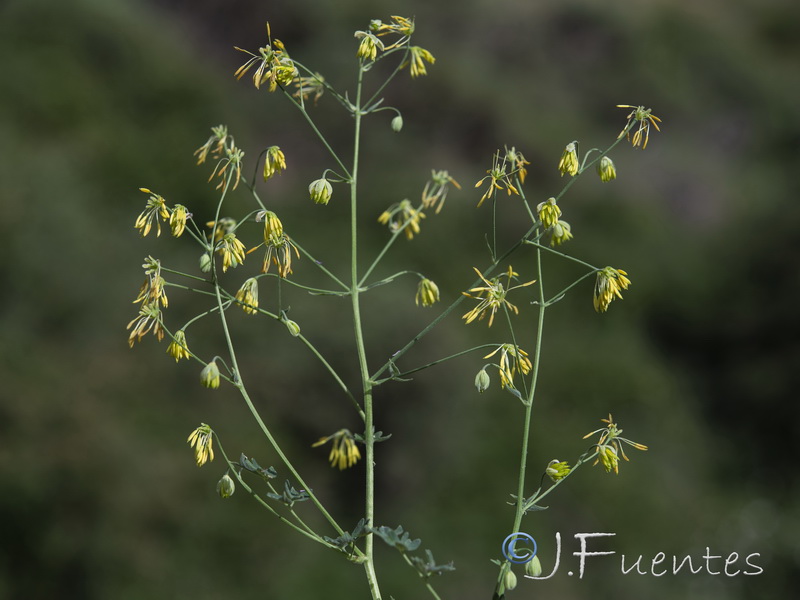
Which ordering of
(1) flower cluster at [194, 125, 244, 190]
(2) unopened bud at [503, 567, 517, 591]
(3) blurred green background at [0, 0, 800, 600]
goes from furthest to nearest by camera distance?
(3) blurred green background at [0, 0, 800, 600] → (1) flower cluster at [194, 125, 244, 190] → (2) unopened bud at [503, 567, 517, 591]

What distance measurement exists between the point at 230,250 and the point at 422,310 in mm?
8950

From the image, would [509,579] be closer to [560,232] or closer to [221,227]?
[560,232]

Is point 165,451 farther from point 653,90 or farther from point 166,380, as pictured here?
point 653,90

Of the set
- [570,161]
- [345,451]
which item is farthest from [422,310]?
[570,161]

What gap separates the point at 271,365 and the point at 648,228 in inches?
362

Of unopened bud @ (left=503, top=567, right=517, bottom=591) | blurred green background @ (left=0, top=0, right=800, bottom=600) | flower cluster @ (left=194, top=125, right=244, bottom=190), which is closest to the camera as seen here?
unopened bud @ (left=503, top=567, right=517, bottom=591)

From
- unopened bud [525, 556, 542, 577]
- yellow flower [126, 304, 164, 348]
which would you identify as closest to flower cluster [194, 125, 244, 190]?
yellow flower [126, 304, 164, 348]

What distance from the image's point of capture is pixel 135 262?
10234 mm

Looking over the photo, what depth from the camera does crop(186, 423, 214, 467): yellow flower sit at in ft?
4.27

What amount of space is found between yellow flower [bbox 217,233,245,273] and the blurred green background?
5787 millimetres

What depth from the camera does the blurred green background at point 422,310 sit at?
24.3 ft

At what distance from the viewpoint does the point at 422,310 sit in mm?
10242

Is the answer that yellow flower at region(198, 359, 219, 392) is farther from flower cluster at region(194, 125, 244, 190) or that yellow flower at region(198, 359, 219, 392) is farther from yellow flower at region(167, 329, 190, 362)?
flower cluster at region(194, 125, 244, 190)

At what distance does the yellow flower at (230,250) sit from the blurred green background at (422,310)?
579cm
